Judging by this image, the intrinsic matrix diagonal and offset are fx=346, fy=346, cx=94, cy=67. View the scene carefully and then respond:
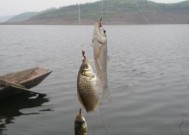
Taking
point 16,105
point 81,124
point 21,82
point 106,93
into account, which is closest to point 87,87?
point 106,93

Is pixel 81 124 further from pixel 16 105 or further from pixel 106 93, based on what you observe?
pixel 16 105

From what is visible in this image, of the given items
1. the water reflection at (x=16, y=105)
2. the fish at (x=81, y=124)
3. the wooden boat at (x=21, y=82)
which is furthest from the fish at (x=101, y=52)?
the wooden boat at (x=21, y=82)

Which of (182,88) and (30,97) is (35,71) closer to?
(30,97)

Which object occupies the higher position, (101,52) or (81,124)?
(101,52)

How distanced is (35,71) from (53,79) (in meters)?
5.33

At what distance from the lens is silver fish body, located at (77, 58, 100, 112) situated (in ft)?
8.18

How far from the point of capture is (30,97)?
18.3 metres

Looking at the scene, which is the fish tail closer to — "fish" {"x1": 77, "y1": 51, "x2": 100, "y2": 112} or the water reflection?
"fish" {"x1": 77, "y1": 51, "x2": 100, "y2": 112}

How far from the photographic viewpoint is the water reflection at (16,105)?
15.0 meters

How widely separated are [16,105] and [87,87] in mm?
14948

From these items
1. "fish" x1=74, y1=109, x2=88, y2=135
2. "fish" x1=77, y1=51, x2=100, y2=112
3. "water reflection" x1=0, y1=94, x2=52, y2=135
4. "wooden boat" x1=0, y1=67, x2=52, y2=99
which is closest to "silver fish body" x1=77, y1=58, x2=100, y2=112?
"fish" x1=77, y1=51, x2=100, y2=112

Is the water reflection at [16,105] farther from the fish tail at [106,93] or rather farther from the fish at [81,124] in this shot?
the fish tail at [106,93]

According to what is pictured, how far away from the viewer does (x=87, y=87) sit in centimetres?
251

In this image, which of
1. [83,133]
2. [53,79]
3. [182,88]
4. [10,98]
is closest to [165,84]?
[182,88]
